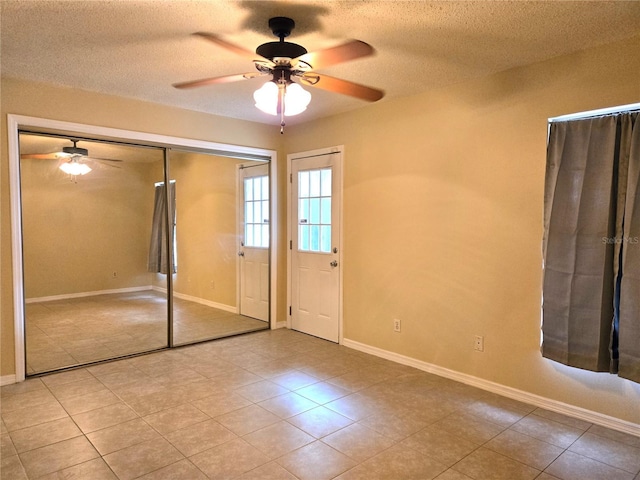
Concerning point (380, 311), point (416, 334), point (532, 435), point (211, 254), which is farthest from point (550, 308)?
point (211, 254)

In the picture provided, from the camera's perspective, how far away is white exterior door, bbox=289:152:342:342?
4504mm

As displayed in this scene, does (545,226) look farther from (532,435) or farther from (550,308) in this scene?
(532,435)

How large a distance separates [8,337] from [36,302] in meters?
0.36

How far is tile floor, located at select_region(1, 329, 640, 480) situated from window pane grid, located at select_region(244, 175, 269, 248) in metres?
1.75

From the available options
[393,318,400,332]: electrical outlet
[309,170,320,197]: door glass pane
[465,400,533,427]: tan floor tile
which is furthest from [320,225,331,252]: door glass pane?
[465,400,533,427]: tan floor tile

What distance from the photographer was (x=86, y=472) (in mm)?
2182

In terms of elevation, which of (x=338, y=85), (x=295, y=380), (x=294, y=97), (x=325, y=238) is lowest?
(x=295, y=380)

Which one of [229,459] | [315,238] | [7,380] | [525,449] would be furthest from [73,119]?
[525,449]

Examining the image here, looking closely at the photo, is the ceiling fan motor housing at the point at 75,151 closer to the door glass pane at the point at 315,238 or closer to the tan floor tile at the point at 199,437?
the door glass pane at the point at 315,238

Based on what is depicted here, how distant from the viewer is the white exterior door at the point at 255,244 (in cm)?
502

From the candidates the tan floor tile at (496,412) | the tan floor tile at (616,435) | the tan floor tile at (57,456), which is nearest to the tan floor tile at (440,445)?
the tan floor tile at (496,412)

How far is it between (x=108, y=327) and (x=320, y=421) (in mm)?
2608

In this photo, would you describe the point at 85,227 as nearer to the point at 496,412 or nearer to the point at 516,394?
the point at 496,412

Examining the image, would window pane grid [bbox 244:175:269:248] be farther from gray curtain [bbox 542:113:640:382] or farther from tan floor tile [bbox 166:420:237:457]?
gray curtain [bbox 542:113:640:382]
